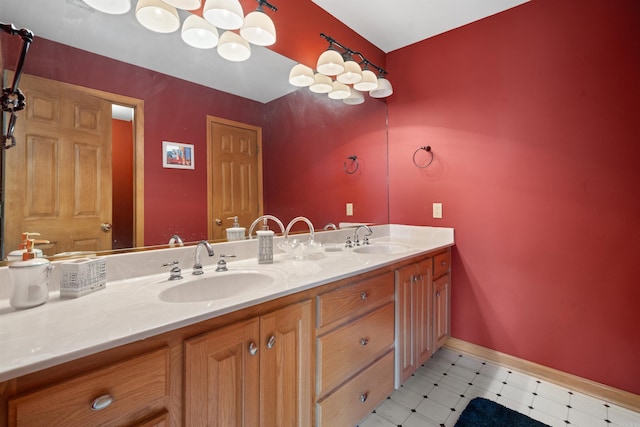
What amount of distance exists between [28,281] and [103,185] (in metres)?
0.42

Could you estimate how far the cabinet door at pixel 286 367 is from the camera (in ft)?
3.09

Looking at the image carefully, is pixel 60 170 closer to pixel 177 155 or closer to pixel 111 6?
pixel 177 155

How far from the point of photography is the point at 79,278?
92cm

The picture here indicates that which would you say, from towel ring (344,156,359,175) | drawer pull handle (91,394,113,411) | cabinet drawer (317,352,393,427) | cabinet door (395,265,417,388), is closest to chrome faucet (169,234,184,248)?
drawer pull handle (91,394,113,411)

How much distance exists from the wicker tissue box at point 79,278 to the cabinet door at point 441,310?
6.05ft

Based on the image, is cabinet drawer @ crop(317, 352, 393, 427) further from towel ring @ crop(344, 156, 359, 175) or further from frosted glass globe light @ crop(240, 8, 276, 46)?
frosted glass globe light @ crop(240, 8, 276, 46)

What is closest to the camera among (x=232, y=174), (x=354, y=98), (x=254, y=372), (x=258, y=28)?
(x=254, y=372)

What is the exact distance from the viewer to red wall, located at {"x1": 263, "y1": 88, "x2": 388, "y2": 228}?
1.75 metres

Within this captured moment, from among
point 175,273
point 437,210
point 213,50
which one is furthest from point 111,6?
point 437,210

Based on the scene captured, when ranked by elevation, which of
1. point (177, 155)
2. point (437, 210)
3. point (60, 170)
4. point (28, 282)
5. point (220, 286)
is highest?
point (177, 155)

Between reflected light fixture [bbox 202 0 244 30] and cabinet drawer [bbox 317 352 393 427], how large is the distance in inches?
67.9

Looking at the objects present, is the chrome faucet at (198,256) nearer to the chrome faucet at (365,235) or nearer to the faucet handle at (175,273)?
the faucet handle at (175,273)

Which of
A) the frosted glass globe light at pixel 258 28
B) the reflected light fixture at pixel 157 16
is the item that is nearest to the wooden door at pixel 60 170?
the reflected light fixture at pixel 157 16

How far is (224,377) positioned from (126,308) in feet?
1.14
